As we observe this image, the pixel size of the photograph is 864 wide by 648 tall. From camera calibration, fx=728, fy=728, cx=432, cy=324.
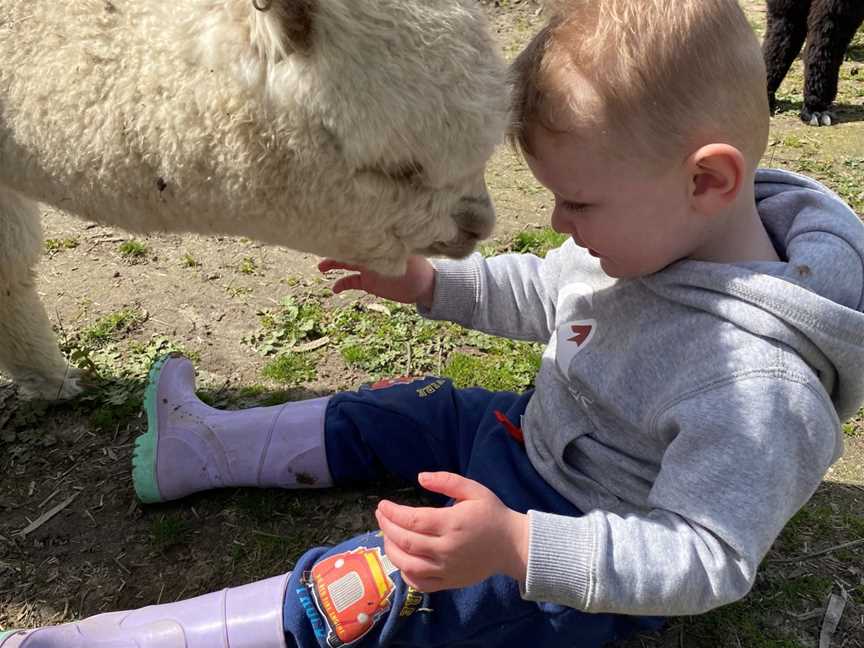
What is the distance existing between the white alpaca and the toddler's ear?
1.26 ft

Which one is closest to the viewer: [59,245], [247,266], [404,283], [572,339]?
[572,339]

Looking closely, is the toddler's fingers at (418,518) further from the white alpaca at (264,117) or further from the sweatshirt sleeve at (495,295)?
the sweatshirt sleeve at (495,295)

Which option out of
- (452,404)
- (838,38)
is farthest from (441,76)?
(838,38)

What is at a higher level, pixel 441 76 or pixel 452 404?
pixel 441 76

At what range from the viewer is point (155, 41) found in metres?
1.41

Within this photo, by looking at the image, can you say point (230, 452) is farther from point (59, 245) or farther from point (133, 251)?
point (59, 245)

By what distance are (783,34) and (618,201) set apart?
447 cm

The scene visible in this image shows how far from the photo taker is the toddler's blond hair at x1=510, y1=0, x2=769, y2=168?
4.44 ft

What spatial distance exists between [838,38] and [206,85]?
4.95 meters

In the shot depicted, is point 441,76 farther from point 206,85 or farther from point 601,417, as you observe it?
point 601,417

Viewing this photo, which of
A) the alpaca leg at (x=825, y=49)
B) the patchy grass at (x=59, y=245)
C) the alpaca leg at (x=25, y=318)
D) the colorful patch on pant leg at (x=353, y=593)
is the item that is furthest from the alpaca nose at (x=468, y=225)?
the alpaca leg at (x=825, y=49)

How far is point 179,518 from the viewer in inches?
86.6

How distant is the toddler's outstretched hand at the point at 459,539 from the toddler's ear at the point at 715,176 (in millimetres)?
705

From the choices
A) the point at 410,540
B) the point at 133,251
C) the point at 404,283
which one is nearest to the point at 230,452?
the point at 404,283
